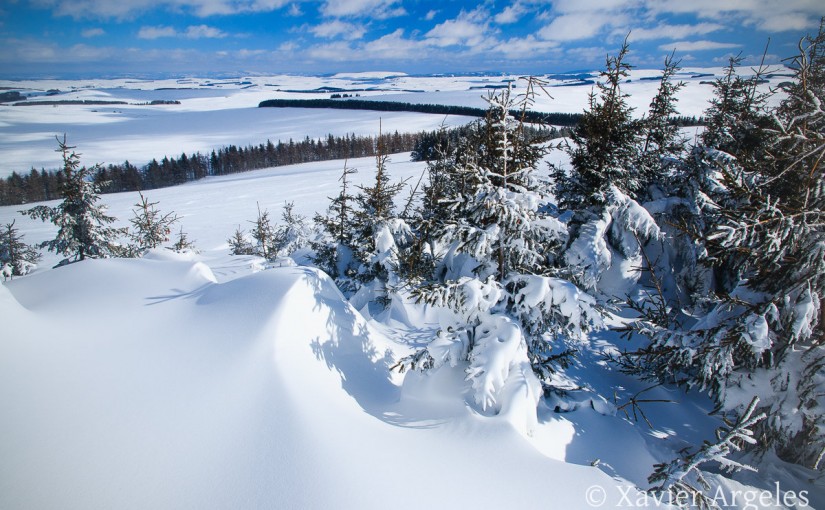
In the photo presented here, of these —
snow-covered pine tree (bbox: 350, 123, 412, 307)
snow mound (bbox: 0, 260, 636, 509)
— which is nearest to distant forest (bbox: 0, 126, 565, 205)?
snow-covered pine tree (bbox: 350, 123, 412, 307)

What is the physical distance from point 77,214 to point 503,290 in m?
18.7

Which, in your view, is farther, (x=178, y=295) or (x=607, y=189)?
(x=607, y=189)

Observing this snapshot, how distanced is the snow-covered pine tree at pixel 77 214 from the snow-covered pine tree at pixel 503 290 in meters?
17.1

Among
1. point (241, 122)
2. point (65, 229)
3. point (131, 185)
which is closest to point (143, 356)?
point (65, 229)

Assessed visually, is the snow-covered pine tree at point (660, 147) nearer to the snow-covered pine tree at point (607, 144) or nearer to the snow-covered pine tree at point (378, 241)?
the snow-covered pine tree at point (607, 144)

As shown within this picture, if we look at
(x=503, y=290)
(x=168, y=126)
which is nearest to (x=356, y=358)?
(x=503, y=290)

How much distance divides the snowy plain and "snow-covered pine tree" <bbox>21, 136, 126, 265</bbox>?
34.3 ft

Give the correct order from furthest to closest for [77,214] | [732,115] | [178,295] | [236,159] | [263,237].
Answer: [236,159], [263,237], [77,214], [732,115], [178,295]

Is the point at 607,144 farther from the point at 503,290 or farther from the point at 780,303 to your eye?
the point at 503,290

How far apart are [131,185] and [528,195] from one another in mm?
105981

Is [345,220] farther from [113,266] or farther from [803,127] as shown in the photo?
[803,127]

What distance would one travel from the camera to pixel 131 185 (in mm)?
84750

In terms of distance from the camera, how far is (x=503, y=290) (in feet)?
20.2

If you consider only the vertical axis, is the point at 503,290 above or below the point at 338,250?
above
